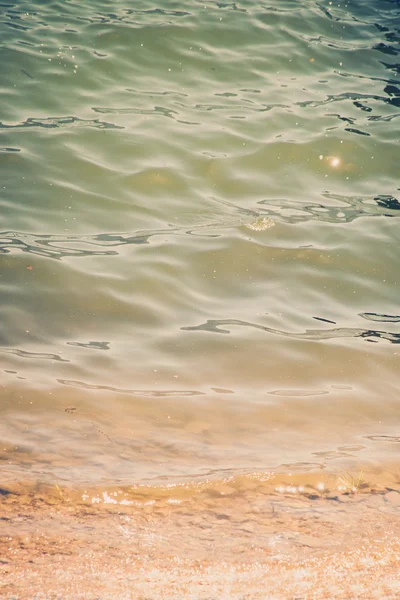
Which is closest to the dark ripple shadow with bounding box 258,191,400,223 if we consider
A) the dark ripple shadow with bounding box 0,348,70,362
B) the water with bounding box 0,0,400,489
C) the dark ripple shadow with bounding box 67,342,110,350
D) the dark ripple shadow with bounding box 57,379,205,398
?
the water with bounding box 0,0,400,489

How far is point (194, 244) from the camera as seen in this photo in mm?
4312

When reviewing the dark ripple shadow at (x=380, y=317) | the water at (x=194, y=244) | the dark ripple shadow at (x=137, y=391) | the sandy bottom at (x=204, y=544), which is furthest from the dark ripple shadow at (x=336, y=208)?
the sandy bottom at (x=204, y=544)

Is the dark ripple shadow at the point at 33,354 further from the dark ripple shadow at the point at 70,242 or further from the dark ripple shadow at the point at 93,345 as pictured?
the dark ripple shadow at the point at 70,242

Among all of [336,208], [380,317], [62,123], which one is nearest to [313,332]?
[380,317]

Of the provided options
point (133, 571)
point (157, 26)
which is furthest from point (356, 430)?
point (157, 26)

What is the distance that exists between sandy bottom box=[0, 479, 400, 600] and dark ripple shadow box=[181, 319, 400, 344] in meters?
1.26

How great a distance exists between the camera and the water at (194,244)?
2717 mm

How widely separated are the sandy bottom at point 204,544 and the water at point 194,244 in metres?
0.15

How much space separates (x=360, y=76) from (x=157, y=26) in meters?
2.52

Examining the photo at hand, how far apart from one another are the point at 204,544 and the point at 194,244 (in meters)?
2.65

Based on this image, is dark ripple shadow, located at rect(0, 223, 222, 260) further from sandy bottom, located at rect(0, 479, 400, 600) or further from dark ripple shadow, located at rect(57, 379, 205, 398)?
sandy bottom, located at rect(0, 479, 400, 600)

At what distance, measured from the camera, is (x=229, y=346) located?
336 centimetres

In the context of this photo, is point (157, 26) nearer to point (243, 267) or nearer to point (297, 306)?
point (243, 267)

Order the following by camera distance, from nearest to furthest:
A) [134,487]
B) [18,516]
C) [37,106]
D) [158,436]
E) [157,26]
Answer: [18,516]
[134,487]
[158,436]
[37,106]
[157,26]
